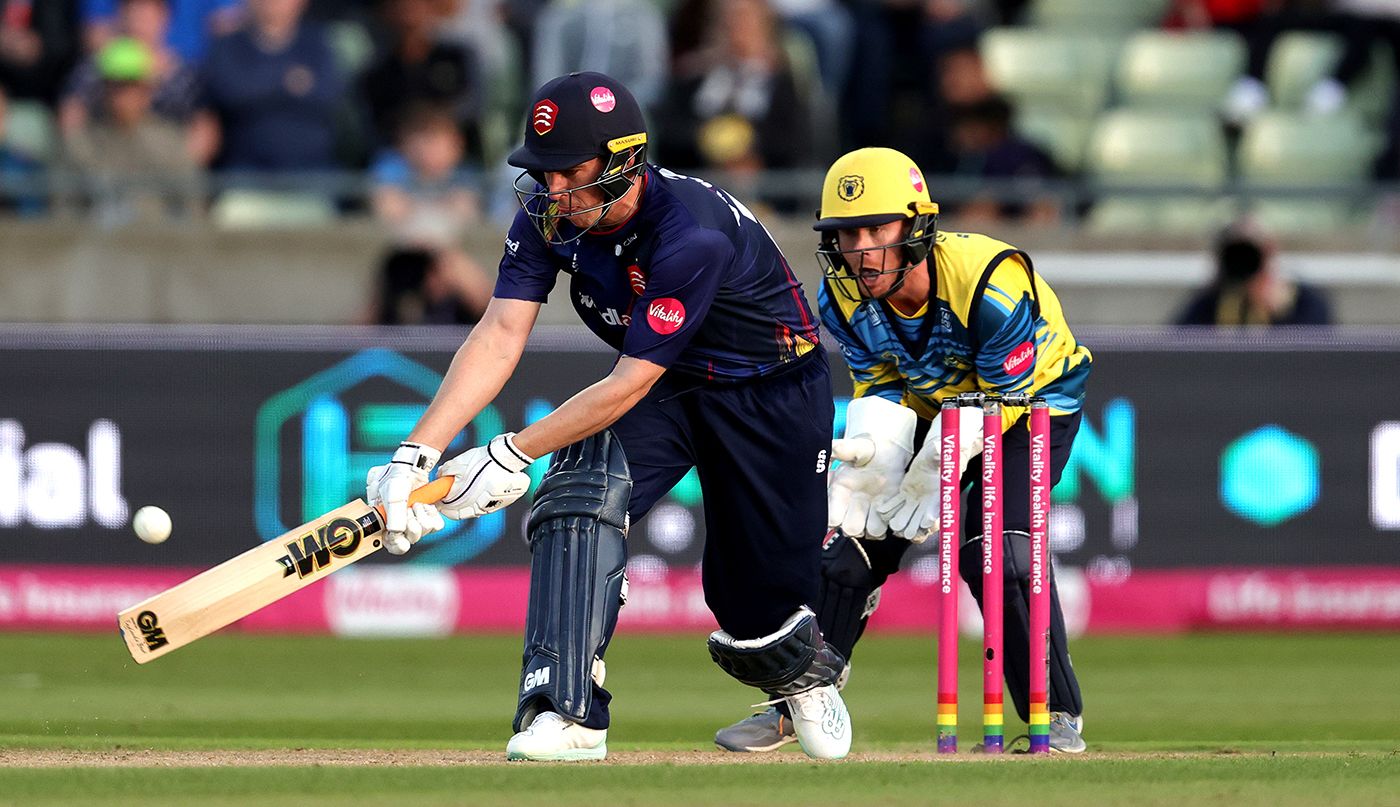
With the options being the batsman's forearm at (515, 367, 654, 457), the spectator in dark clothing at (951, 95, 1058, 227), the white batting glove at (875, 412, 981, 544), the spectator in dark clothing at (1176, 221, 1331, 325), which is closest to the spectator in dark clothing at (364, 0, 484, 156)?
the spectator in dark clothing at (951, 95, 1058, 227)

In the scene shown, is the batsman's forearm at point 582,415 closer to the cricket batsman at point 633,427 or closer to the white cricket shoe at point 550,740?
the cricket batsman at point 633,427

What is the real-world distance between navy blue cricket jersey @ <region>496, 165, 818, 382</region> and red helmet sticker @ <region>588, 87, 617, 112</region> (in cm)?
26

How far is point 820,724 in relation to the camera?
6781mm

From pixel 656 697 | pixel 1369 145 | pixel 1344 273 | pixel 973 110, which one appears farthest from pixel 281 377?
pixel 1369 145

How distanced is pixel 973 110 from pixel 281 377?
4.82m

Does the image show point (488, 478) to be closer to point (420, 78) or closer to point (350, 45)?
point (420, 78)

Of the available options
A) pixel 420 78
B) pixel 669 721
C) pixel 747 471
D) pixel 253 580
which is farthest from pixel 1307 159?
pixel 253 580

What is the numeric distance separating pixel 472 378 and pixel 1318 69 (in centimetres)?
963

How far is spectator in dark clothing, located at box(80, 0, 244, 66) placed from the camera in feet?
46.8

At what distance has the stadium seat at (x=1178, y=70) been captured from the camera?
14.5 meters

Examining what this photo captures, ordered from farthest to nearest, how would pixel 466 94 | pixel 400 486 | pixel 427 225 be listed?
pixel 466 94
pixel 427 225
pixel 400 486

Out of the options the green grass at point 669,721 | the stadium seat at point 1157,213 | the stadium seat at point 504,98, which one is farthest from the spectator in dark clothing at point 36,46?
the stadium seat at point 1157,213

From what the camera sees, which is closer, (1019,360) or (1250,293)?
(1019,360)

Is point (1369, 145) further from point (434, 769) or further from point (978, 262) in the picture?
point (434, 769)
